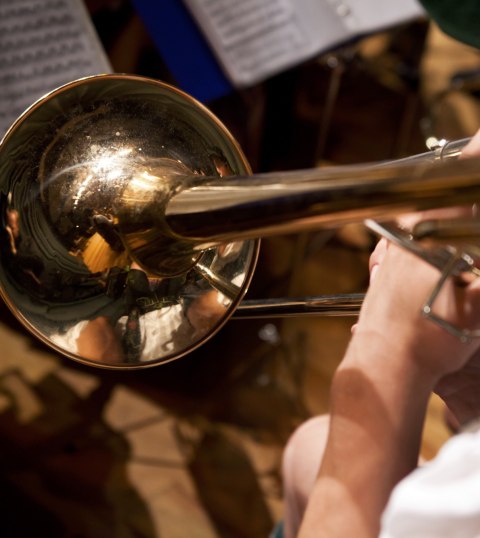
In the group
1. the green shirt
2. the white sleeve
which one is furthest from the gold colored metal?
the green shirt

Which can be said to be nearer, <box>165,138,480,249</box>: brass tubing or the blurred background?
<box>165,138,480,249</box>: brass tubing

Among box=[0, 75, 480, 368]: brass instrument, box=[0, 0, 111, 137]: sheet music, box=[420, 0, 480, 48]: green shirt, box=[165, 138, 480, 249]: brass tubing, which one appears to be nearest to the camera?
box=[165, 138, 480, 249]: brass tubing

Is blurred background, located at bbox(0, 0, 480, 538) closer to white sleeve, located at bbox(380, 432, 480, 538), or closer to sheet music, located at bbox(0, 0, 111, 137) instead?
sheet music, located at bbox(0, 0, 111, 137)

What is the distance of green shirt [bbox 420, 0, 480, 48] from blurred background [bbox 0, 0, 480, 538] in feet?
1.22

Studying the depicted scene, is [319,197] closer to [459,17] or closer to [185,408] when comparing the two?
[459,17]

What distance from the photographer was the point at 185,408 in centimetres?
143

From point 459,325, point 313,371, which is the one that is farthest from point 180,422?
point 459,325

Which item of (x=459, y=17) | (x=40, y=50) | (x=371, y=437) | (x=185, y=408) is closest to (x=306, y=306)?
(x=371, y=437)

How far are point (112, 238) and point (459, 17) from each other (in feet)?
2.01

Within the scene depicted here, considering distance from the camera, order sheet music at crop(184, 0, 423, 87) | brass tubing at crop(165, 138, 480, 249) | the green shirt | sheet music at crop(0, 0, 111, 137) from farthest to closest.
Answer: sheet music at crop(184, 0, 423, 87), sheet music at crop(0, 0, 111, 137), the green shirt, brass tubing at crop(165, 138, 480, 249)

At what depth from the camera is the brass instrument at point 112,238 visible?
65cm

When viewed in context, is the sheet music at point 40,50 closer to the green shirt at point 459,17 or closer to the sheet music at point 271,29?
the sheet music at point 271,29

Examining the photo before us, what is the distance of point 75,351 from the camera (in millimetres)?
674

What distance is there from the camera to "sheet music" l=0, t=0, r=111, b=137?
984 mm
